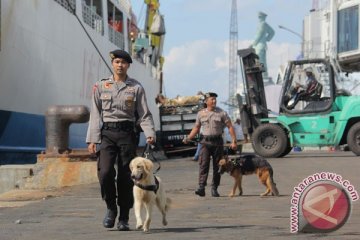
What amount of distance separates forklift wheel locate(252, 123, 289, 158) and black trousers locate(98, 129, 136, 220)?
15646 mm

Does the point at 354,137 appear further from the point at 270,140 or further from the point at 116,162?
the point at 116,162

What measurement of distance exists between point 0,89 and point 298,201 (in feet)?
44.3

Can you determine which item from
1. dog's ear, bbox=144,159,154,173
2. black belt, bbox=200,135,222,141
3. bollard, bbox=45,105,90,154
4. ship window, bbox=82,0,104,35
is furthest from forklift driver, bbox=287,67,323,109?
dog's ear, bbox=144,159,154,173

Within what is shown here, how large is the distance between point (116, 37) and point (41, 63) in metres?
12.7

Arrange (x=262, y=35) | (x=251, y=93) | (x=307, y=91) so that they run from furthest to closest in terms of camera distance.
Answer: (x=262, y=35) → (x=251, y=93) → (x=307, y=91)

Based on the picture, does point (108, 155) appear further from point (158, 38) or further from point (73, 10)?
point (158, 38)

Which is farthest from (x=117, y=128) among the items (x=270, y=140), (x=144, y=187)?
(x=270, y=140)

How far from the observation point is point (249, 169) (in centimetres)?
1198

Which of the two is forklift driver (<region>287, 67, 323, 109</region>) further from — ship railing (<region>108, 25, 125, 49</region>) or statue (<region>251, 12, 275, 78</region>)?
statue (<region>251, 12, 275, 78</region>)

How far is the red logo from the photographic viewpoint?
5.90 m

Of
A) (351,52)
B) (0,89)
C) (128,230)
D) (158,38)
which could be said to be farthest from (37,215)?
(158,38)

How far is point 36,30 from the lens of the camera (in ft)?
67.3

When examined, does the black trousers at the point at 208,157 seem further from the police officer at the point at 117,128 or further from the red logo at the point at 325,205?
the red logo at the point at 325,205

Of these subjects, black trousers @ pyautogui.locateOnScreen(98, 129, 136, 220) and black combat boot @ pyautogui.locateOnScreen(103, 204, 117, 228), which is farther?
black combat boot @ pyautogui.locateOnScreen(103, 204, 117, 228)
